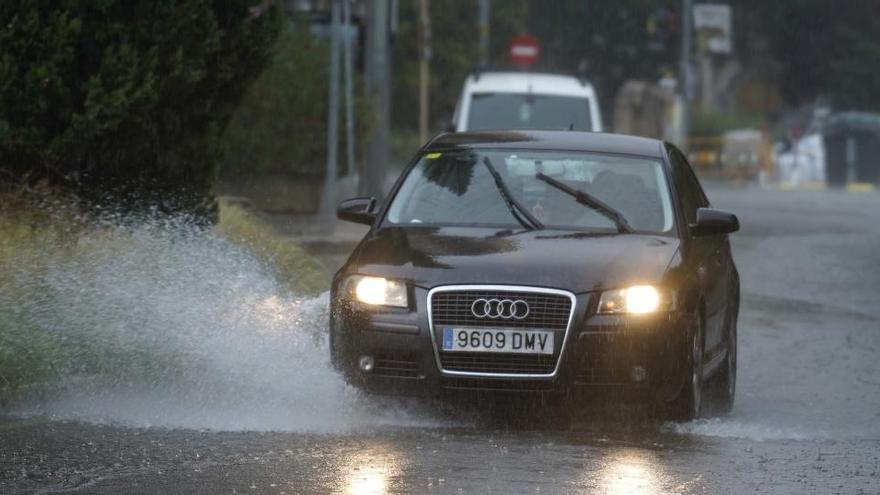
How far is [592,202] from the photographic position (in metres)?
10.8

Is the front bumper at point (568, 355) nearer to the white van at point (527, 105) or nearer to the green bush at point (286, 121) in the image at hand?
the green bush at point (286, 121)

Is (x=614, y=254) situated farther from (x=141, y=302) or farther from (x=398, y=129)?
(x=398, y=129)

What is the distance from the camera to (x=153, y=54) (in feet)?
42.0

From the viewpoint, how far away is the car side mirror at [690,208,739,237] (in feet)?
35.4

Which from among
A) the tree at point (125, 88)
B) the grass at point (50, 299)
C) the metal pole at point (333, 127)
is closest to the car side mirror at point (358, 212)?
the grass at point (50, 299)

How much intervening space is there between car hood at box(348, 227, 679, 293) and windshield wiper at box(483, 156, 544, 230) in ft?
0.44

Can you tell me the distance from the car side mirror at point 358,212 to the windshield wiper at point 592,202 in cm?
89

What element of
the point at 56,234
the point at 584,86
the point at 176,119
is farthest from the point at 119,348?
the point at 584,86

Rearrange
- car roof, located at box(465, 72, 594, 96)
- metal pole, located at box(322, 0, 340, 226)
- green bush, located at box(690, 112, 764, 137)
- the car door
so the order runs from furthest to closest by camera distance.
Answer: green bush, located at box(690, 112, 764, 137)
car roof, located at box(465, 72, 594, 96)
metal pole, located at box(322, 0, 340, 226)
the car door

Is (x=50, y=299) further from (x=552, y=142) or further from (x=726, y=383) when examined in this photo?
(x=726, y=383)

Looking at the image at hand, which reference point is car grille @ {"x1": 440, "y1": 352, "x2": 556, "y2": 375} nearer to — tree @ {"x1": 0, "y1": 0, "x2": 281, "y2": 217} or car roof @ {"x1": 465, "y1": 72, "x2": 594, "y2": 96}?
tree @ {"x1": 0, "y1": 0, "x2": 281, "y2": 217}

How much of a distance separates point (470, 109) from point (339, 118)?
6.18ft

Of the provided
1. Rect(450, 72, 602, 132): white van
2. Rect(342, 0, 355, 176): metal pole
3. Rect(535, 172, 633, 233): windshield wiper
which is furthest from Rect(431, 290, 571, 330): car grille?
Rect(450, 72, 602, 132): white van

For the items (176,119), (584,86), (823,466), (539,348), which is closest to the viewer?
(823,466)
